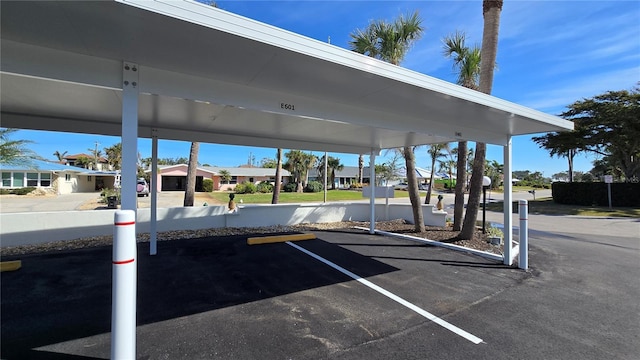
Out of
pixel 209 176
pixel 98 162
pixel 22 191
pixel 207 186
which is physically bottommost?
pixel 22 191

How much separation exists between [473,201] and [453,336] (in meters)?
6.02

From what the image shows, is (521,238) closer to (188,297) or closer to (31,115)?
(188,297)

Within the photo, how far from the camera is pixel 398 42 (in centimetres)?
1066

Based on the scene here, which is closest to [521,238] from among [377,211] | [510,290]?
[510,290]

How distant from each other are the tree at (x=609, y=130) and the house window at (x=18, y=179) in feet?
176

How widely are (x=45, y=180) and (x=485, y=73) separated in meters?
43.9

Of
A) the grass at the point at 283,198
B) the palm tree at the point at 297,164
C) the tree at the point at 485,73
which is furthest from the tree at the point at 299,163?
the tree at the point at 485,73

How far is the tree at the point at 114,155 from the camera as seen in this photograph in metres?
51.4

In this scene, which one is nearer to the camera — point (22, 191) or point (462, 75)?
point (462, 75)

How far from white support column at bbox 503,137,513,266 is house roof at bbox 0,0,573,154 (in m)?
0.46

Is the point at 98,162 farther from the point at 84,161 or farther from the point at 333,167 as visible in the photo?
the point at 333,167

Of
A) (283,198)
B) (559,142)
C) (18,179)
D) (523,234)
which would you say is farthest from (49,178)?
(559,142)

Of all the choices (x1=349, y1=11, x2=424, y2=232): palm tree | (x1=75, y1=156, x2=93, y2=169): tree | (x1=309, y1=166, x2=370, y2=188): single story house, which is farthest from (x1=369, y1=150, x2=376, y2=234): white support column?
(x1=75, y1=156, x2=93, y2=169): tree

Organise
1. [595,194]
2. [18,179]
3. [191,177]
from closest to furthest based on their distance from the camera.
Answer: [191,177]
[595,194]
[18,179]
